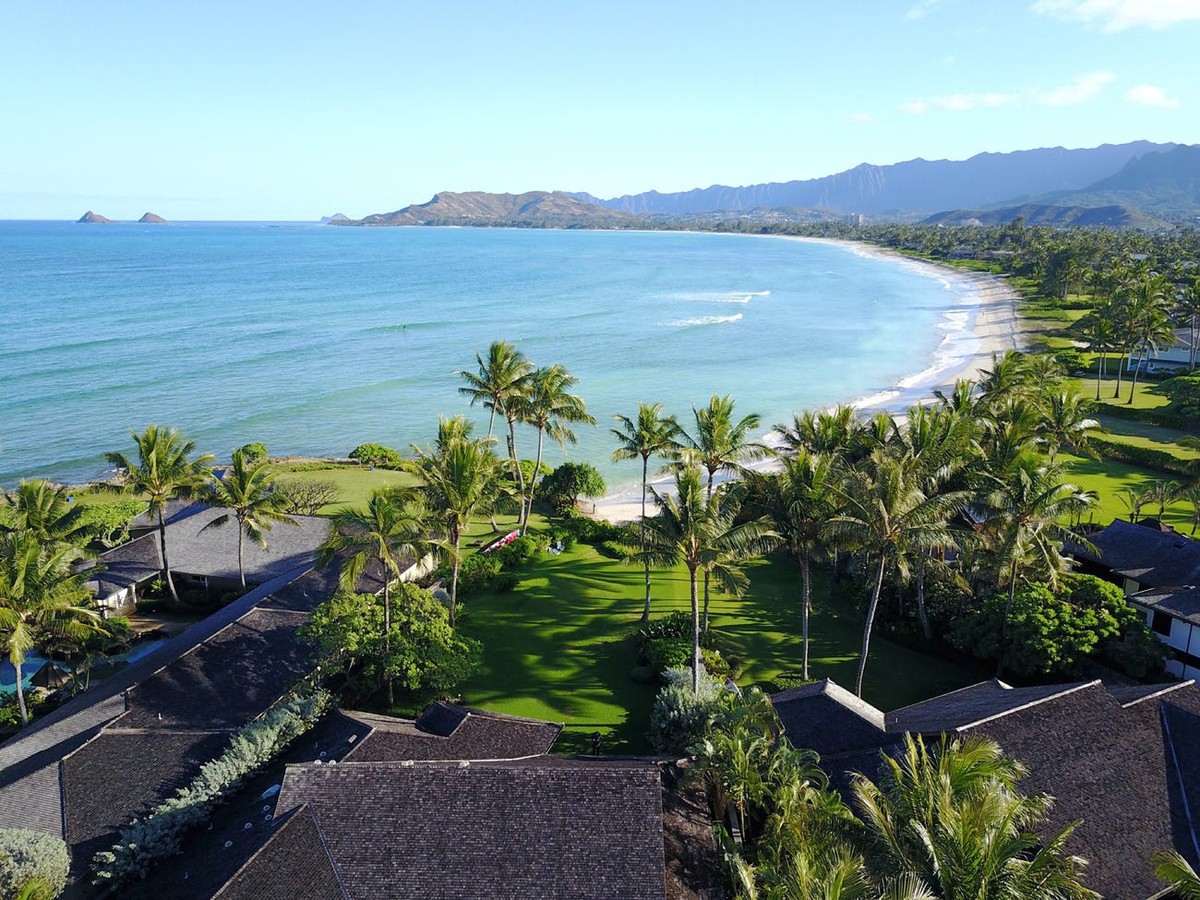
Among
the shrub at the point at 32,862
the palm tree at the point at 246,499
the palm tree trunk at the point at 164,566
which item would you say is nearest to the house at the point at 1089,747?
the shrub at the point at 32,862

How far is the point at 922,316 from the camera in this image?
362ft

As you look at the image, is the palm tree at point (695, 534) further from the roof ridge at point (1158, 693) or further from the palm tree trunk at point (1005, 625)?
the roof ridge at point (1158, 693)

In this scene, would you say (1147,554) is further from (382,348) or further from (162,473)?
(382,348)

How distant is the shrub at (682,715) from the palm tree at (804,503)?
5.73 metres

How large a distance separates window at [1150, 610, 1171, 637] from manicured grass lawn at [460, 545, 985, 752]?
5.90m


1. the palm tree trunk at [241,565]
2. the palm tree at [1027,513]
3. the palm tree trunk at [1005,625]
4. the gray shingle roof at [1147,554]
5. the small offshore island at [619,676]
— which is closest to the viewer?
the small offshore island at [619,676]

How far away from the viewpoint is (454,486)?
85.1 feet

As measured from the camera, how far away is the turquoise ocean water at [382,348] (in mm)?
62094

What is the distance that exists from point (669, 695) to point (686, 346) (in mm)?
73872

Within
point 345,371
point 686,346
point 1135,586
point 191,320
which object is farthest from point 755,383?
point 191,320

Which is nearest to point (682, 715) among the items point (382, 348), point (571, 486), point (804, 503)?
point (804, 503)

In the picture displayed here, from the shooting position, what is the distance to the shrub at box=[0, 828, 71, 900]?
15.3 metres

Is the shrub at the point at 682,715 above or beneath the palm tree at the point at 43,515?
beneath

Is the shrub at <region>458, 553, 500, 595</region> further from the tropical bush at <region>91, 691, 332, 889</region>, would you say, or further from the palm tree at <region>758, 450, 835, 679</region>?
the palm tree at <region>758, 450, 835, 679</region>
